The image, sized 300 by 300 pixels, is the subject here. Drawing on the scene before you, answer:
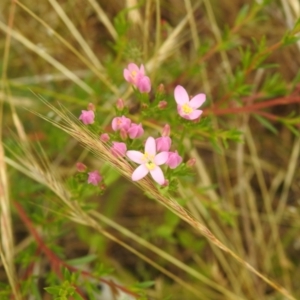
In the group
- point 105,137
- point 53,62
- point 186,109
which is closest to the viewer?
point 105,137

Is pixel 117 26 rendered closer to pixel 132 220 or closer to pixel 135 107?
pixel 135 107

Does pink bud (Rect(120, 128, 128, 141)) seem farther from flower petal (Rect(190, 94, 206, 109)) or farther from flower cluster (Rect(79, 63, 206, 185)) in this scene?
flower petal (Rect(190, 94, 206, 109))

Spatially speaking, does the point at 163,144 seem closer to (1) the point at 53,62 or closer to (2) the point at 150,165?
(2) the point at 150,165

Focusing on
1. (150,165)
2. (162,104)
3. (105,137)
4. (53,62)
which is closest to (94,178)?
(105,137)

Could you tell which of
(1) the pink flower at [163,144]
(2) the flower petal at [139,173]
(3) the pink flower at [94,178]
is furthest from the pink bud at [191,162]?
(3) the pink flower at [94,178]

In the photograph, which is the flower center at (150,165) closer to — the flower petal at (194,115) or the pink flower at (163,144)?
the pink flower at (163,144)

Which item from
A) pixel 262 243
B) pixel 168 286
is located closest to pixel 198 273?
pixel 168 286
